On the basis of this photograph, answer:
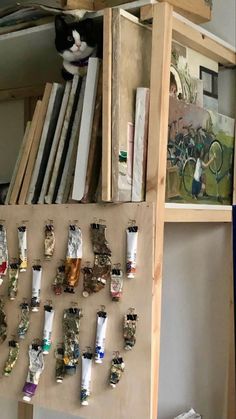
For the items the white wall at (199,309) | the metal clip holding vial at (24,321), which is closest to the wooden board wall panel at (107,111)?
the metal clip holding vial at (24,321)

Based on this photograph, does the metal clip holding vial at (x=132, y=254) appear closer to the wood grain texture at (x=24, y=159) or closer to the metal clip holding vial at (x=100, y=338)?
the metal clip holding vial at (x=100, y=338)

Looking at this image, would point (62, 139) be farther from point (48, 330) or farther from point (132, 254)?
point (48, 330)

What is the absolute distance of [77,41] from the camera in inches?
47.3

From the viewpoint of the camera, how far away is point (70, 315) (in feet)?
3.92

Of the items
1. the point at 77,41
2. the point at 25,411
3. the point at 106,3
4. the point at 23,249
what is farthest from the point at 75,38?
the point at 25,411

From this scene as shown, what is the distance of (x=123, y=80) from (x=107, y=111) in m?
0.07

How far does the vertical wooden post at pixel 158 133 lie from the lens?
111cm

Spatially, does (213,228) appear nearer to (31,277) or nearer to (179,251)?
(179,251)

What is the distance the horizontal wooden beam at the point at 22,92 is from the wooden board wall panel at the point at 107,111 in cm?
56

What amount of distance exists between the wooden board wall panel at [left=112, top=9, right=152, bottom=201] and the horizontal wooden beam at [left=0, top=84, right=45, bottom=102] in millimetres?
545

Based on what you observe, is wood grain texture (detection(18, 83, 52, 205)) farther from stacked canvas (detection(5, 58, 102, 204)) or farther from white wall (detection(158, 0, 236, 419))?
white wall (detection(158, 0, 236, 419))

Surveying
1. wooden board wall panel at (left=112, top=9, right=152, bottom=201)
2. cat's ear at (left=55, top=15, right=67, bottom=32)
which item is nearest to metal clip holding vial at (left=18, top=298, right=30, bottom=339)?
wooden board wall panel at (left=112, top=9, right=152, bottom=201)

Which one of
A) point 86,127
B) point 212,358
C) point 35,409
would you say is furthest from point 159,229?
point 35,409

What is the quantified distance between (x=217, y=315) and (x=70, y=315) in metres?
0.51
